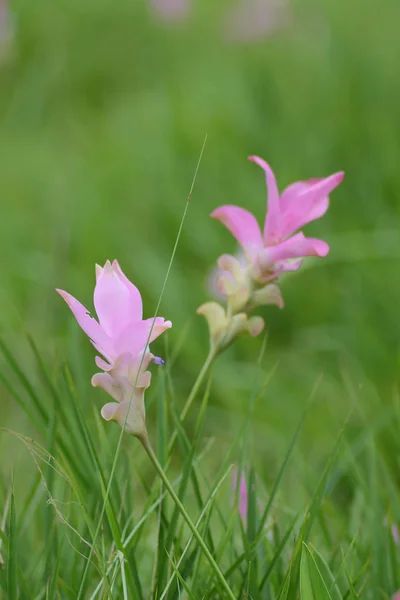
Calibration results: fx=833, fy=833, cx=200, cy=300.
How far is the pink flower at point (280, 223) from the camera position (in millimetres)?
474

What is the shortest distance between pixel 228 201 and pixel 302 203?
1.19m

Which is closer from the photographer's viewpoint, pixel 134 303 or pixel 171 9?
pixel 134 303

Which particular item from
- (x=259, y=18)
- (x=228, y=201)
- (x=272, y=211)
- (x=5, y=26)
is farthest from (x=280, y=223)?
(x=259, y=18)

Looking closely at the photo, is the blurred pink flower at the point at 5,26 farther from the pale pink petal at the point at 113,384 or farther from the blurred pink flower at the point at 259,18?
the pale pink petal at the point at 113,384

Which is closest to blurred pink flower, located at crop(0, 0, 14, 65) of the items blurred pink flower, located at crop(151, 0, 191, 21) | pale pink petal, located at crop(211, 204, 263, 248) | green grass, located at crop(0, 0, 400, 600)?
green grass, located at crop(0, 0, 400, 600)

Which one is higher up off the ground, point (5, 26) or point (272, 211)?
point (5, 26)

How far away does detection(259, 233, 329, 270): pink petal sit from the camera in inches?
18.3

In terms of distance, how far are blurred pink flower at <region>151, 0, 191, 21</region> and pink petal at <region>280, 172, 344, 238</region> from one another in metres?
2.56

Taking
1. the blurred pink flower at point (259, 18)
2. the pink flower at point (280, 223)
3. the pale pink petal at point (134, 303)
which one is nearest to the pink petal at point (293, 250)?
the pink flower at point (280, 223)

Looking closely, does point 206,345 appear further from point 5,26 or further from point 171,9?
point 171,9

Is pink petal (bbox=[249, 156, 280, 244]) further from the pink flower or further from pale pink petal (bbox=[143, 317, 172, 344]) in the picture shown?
pale pink petal (bbox=[143, 317, 172, 344])

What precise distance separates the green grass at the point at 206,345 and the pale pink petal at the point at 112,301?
87mm

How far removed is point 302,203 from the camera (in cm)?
48

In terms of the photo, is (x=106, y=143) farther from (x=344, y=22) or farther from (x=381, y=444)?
(x=381, y=444)
